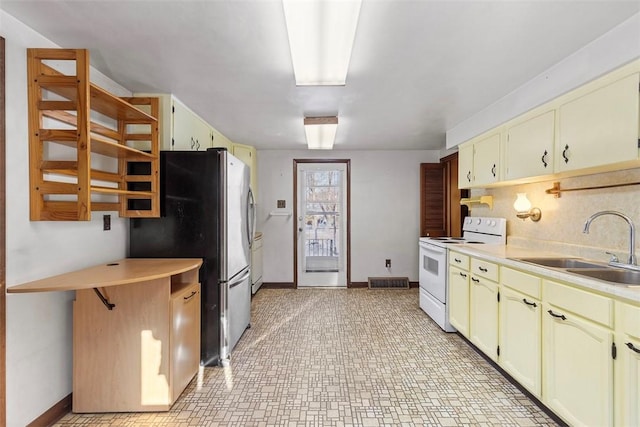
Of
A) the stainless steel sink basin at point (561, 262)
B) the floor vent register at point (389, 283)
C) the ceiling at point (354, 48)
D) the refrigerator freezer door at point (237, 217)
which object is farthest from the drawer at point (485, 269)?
the floor vent register at point (389, 283)

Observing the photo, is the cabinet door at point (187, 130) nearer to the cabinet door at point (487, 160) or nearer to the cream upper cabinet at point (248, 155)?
the cream upper cabinet at point (248, 155)

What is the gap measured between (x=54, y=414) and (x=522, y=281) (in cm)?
296

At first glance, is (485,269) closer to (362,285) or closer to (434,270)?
(434,270)

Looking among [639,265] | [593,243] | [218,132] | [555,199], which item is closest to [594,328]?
[639,265]

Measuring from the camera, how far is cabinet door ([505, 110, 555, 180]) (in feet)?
7.07

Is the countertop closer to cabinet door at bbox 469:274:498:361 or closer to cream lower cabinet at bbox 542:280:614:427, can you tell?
cream lower cabinet at bbox 542:280:614:427

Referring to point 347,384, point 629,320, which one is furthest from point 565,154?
point 347,384

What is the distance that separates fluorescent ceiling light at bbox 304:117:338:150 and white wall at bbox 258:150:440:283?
2.57ft

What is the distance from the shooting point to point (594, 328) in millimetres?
1465

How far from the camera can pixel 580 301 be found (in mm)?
1542

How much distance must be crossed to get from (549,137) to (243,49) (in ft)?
7.04

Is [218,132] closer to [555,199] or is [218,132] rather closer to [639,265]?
[555,199]

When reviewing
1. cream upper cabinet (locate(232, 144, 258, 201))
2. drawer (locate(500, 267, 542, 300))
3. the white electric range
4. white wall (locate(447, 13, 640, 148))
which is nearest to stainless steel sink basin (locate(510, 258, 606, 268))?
drawer (locate(500, 267, 542, 300))

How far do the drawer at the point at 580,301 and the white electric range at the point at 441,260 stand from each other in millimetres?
1281
